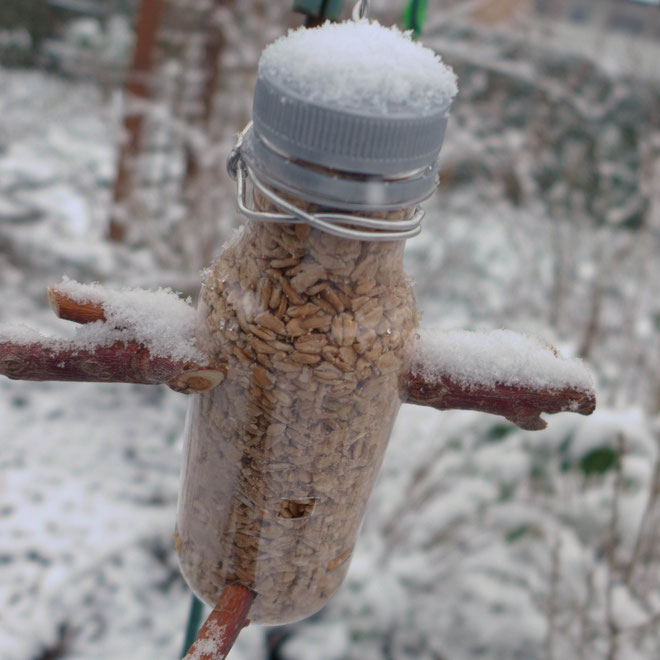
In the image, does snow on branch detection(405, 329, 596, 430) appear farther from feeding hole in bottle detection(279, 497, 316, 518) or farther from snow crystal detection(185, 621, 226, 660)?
snow crystal detection(185, 621, 226, 660)

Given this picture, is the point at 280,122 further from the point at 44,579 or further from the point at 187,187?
the point at 187,187

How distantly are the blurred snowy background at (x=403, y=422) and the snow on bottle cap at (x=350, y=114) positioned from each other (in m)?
0.63

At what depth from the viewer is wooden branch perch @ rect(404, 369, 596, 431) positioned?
0.58 meters

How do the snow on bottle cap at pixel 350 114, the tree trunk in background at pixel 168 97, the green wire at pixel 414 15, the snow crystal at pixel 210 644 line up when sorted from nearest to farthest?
1. the snow on bottle cap at pixel 350 114
2. the snow crystal at pixel 210 644
3. the green wire at pixel 414 15
4. the tree trunk in background at pixel 168 97

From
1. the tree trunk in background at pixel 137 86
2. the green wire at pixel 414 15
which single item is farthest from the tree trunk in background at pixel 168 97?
the green wire at pixel 414 15

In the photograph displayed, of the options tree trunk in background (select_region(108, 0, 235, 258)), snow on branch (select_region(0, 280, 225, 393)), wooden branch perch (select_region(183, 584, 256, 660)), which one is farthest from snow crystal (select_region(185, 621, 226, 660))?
tree trunk in background (select_region(108, 0, 235, 258))

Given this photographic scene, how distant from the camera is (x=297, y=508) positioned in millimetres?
668

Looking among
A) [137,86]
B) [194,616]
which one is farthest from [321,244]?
[137,86]

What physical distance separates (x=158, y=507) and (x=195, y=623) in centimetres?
164

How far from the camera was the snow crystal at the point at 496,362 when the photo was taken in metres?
0.58

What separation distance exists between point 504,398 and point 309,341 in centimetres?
19

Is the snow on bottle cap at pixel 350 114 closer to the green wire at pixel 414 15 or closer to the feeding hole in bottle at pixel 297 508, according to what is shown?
the green wire at pixel 414 15

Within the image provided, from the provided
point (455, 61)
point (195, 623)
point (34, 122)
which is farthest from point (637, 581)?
point (34, 122)

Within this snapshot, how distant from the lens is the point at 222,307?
0.58 meters
